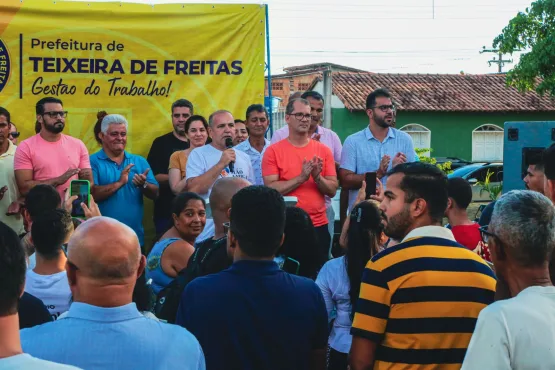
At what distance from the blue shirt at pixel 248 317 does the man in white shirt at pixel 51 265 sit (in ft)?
3.92

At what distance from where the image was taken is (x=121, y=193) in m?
7.55

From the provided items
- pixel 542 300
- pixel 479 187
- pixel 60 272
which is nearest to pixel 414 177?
pixel 542 300

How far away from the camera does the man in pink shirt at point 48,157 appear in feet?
23.5

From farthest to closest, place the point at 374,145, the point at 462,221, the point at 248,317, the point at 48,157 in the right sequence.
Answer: the point at 374,145
the point at 48,157
the point at 462,221
the point at 248,317

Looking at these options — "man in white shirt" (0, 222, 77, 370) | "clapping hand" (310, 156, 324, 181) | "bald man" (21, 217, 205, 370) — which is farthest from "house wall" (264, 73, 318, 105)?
"man in white shirt" (0, 222, 77, 370)

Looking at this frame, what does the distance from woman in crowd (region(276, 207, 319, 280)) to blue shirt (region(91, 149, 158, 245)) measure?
352 centimetres

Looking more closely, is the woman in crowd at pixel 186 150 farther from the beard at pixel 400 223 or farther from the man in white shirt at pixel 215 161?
the beard at pixel 400 223

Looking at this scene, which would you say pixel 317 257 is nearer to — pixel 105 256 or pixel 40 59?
pixel 105 256

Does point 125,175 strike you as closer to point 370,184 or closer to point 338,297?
point 370,184

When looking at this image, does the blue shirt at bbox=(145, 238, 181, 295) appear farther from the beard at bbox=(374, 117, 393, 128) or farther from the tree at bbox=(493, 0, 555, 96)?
the tree at bbox=(493, 0, 555, 96)

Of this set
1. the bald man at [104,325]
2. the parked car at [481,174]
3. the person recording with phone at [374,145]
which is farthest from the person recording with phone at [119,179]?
the parked car at [481,174]

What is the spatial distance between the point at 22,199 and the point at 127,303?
522 cm

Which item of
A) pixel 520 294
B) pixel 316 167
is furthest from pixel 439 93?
pixel 520 294

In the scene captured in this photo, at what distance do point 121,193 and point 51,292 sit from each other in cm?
359
